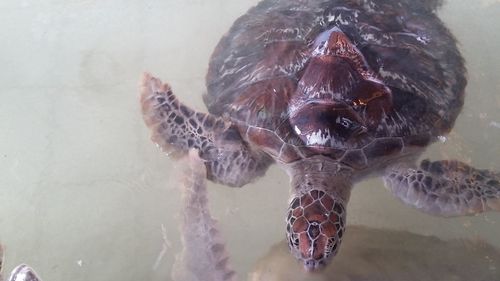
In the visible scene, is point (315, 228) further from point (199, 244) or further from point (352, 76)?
point (352, 76)

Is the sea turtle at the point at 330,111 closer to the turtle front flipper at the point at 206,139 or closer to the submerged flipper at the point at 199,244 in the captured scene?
the turtle front flipper at the point at 206,139

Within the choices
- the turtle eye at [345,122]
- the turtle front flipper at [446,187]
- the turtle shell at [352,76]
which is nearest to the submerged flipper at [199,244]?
the turtle shell at [352,76]

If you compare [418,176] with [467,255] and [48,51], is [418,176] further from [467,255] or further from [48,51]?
[48,51]

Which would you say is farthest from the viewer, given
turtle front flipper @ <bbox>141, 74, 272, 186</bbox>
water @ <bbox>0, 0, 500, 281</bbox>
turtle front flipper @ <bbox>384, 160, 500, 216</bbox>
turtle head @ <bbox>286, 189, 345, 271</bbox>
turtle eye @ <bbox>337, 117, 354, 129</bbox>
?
water @ <bbox>0, 0, 500, 281</bbox>

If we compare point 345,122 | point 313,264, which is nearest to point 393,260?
point 313,264

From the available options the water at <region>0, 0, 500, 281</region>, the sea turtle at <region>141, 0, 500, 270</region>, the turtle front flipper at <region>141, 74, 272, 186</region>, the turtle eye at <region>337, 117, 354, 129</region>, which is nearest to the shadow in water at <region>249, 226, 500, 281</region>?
the water at <region>0, 0, 500, 281</region>

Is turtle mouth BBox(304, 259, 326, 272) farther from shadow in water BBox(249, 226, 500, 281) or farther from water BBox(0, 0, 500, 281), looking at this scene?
water BBox(0, 0, 500, 281)

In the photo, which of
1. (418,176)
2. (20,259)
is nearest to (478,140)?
(418,176)
